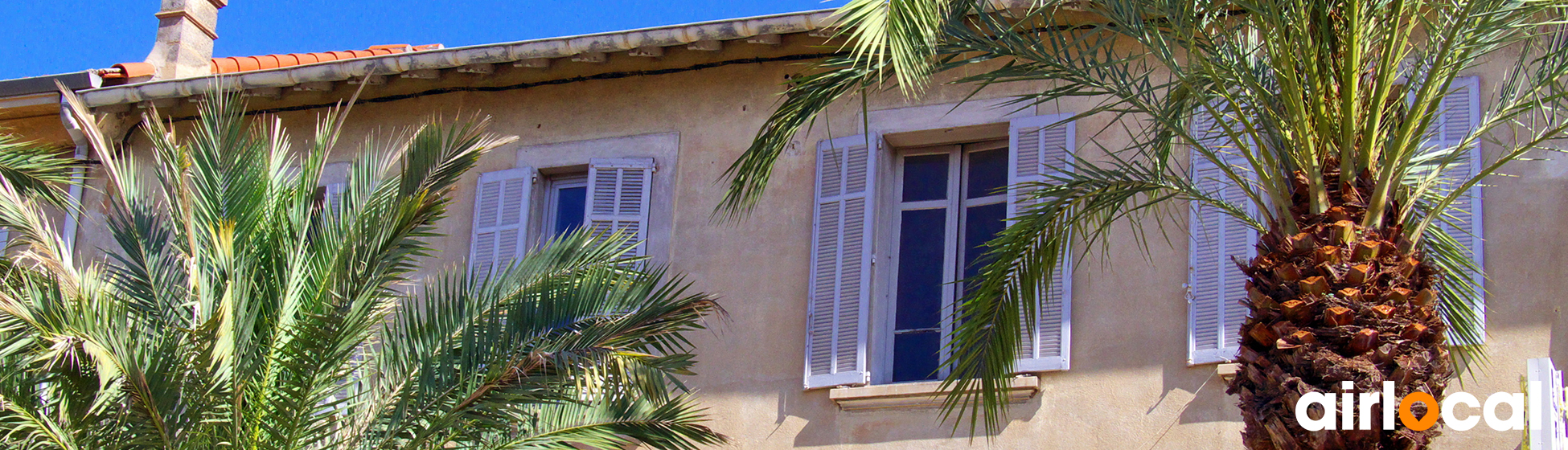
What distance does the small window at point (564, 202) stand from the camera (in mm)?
10633

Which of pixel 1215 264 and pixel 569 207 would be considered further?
pixel 569 207

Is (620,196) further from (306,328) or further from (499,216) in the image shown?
(306,328)

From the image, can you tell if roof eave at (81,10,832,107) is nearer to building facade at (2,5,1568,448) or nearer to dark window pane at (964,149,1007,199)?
building facade at (2,5,1568,448)

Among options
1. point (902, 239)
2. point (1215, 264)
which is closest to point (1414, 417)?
point (1215, 264)

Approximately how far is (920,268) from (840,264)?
457mm

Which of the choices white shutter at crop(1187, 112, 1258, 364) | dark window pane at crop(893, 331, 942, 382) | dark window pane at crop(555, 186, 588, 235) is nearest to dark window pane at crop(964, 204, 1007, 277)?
dark window pane at crop(893, 331, 942, 382)

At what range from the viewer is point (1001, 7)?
918 centimetres

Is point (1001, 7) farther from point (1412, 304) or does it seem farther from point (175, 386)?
point (175, 386)

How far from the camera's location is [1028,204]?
29.9 ft

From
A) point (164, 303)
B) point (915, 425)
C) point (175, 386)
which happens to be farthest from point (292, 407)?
point (915, 425)

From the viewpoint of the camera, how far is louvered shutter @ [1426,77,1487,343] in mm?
8156

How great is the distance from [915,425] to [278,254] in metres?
3.34

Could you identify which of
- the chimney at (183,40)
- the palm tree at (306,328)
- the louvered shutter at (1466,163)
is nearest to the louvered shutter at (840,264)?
the palm tree at (306,328)

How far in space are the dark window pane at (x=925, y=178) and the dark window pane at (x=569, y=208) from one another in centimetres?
197
